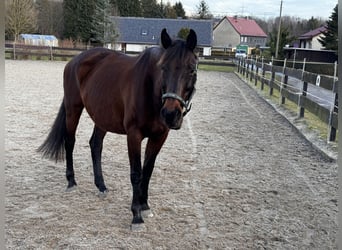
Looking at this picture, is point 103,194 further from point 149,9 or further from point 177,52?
point 149,9

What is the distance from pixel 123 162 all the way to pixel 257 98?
758 cm

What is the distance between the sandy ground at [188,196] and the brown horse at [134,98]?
242 millimetres

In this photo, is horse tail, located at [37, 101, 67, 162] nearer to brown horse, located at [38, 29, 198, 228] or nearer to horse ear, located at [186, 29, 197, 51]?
brown horse, located at [38, 29, 198, 228]

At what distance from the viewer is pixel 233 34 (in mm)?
59656

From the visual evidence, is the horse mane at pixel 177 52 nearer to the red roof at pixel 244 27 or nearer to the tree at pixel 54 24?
the tree at pixel 54 24

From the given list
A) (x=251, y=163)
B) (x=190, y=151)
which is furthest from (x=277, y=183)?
(x=190, y=151)

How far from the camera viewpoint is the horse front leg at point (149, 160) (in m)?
2.83

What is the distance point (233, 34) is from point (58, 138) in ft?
194

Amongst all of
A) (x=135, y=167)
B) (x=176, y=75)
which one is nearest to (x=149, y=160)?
(x=135, y=167)

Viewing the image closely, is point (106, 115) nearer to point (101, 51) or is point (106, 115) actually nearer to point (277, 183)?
point (101, 51)

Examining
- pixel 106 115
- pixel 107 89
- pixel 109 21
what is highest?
pixel 109 21

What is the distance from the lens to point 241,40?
196 feet

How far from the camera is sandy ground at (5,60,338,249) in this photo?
8.57ft

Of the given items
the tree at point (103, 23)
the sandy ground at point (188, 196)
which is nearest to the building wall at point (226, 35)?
the tree at point (103, 23)
